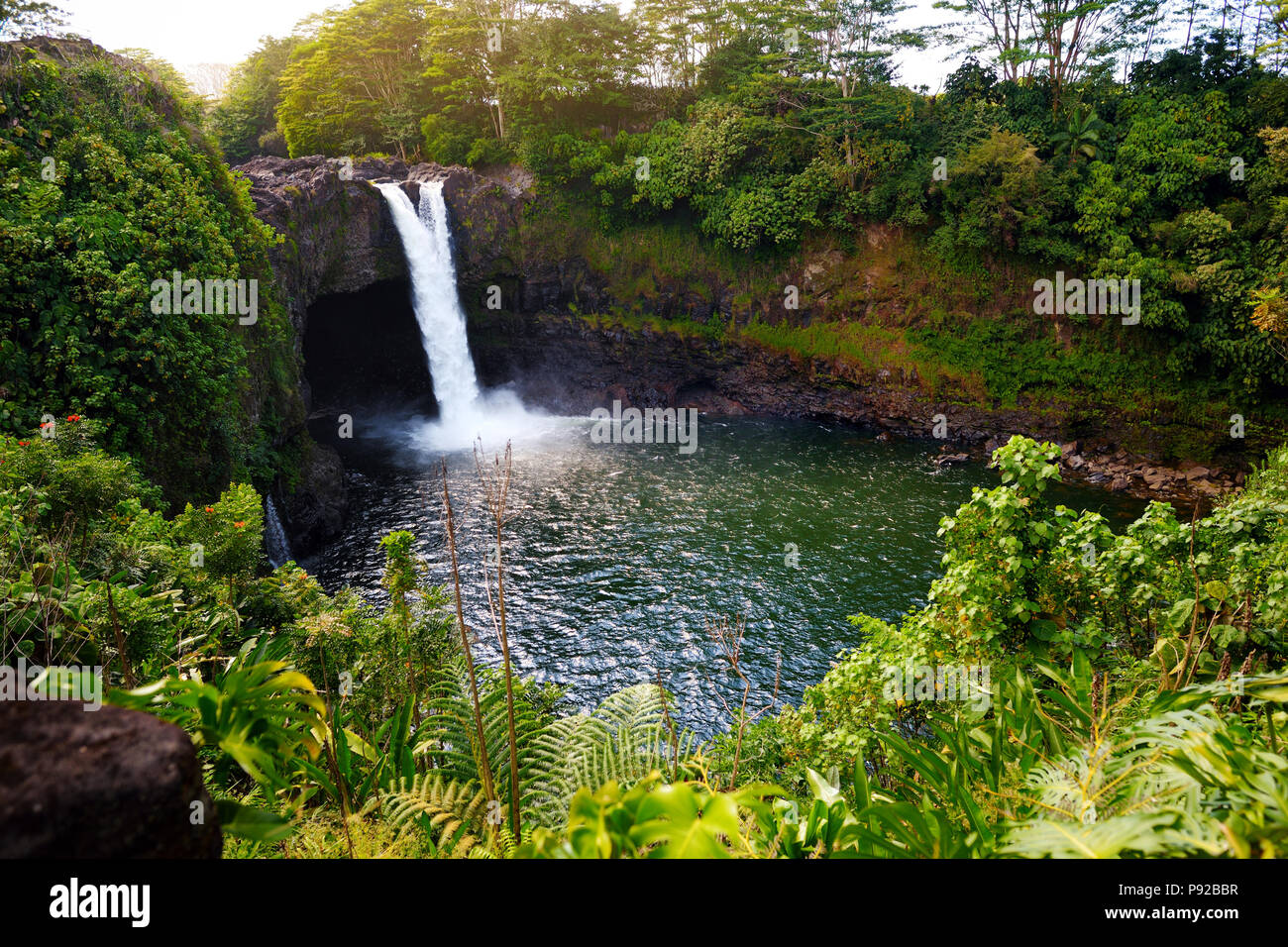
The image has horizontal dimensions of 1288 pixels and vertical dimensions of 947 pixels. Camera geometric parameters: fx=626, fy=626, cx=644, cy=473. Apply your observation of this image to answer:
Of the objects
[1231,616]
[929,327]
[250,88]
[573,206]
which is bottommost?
[1231,616]

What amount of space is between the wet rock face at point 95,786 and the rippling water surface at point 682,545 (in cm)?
1022

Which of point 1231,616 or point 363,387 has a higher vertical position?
point 363,387

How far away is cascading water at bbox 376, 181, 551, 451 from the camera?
2623 cm

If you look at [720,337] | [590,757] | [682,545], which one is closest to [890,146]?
[720,337]

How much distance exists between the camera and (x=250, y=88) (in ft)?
127

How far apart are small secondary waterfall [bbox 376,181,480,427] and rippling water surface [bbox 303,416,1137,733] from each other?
371cm

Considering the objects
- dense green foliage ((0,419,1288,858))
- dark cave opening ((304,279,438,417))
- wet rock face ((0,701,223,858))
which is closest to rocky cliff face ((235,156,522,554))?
dark cave opening ((304,279,438,417))

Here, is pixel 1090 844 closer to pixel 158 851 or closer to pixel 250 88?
pixel 158 851

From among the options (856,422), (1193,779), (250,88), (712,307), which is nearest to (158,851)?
(1193,779)

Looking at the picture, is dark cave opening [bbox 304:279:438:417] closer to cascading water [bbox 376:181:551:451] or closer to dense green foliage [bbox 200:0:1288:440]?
cascading water [bbox 376:181:551:451]

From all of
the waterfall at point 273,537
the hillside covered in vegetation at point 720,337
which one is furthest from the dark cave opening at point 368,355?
the waterfall at point 273,537

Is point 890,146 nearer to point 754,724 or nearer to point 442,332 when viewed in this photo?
point 442,332

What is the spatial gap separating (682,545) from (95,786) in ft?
52.3
